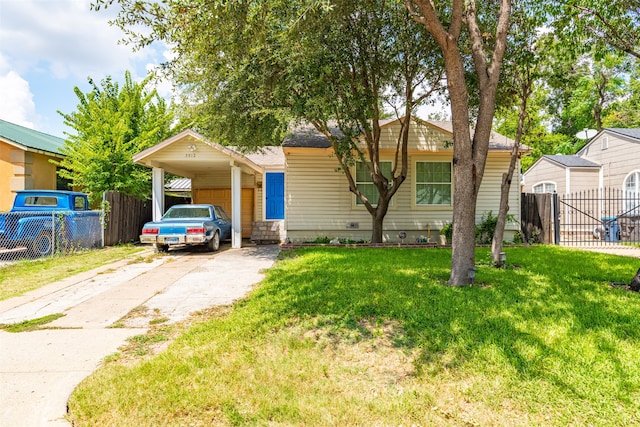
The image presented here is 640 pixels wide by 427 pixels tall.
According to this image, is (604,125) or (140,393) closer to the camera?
(140,393)

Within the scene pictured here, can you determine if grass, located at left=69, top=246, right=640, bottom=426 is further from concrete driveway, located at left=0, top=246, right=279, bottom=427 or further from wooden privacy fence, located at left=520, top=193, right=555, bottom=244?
wooden privacy fence, located at left=520, top=193, right=555, bottom=244

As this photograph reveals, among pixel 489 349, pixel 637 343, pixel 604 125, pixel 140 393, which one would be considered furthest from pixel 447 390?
pixel 604 125

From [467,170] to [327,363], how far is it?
12.1 feet

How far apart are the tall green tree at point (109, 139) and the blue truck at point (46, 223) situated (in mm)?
3841

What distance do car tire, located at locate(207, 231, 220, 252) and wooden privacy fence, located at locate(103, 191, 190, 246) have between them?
12.8 ft

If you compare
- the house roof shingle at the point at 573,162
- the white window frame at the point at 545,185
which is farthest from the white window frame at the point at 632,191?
the white window frame at the point at 545,185

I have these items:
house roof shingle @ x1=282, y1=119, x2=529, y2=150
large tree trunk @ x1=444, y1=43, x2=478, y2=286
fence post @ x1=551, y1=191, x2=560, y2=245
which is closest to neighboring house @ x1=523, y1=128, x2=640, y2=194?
fence post @ x1=551, y1=191, x2=560, y2=245

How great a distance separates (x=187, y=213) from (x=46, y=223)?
3683 mm

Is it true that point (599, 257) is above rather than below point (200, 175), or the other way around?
below

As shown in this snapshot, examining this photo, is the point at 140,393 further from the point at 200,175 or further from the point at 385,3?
the point at 200,175

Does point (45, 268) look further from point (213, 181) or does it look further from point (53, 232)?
point (213, 181)

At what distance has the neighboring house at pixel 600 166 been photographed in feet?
50.9

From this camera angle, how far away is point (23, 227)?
901 centimetres

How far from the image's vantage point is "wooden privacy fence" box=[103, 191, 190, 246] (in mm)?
11898
